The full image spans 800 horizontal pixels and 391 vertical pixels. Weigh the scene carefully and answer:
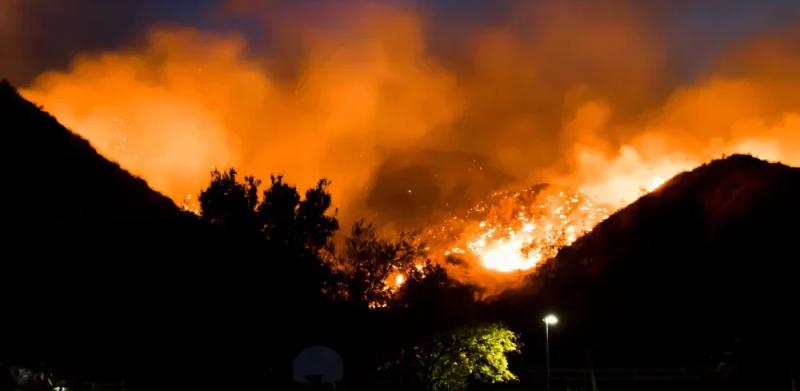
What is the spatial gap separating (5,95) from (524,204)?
105 meters

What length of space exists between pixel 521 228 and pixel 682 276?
178 feet

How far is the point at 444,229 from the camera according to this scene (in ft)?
522

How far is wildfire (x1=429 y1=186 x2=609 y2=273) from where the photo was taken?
13288 centimetres

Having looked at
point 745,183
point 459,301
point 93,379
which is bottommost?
point 93,379

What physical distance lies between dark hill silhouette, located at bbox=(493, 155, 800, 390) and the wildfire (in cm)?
2132

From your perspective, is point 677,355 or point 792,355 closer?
point 792,355

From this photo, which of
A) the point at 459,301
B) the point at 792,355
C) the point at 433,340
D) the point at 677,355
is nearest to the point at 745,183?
the point at 677,355

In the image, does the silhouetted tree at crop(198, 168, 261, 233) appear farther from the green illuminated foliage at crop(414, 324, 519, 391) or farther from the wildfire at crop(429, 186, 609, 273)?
the wildfire at crop(429, 186, 609, 273)

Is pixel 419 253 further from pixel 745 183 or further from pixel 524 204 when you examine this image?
pixel 524 204

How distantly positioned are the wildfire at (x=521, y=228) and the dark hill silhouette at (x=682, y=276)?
840 inches

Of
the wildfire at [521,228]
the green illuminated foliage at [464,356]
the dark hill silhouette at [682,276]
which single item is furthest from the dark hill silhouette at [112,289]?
the wildfire at [521,228]

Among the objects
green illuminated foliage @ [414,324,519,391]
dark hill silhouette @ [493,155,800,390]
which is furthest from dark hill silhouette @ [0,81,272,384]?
dark hill silhouette @ [493,155,800,390]

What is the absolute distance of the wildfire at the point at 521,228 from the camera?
13288 centimetres

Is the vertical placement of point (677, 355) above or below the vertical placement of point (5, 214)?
below
